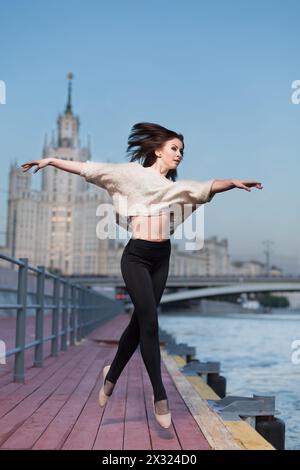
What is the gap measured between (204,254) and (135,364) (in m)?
177

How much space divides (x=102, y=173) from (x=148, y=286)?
25.0 inches

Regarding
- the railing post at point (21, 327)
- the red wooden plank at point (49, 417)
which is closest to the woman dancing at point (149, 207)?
the red wooden plank at point (49, 417)

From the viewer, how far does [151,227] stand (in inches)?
125

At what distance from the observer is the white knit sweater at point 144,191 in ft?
10.4

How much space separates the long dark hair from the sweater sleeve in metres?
0.18

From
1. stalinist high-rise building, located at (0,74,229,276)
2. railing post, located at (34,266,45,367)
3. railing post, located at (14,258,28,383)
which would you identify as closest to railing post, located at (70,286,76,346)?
railing post, located at (34,266,45,367)

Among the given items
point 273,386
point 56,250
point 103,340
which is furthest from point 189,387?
point 56,250

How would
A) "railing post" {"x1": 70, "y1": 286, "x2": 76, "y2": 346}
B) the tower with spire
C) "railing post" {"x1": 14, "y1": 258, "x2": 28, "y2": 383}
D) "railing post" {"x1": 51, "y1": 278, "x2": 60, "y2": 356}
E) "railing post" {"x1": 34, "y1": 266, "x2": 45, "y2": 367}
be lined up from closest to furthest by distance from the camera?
"railing post" {"x1": 14, "y1": 258, "x2": 28, "y2": 383} < "railing post" {"x1": 34, "y1": 266, "x2": 45, "y2": 367} < "railing post" {"x1": 51, "y1": 278, "x2": 60, "y2": 356} < "railing post" {"x1": 70, "y1": 286, "x2": 76, "y2": 346} < the tower with spire

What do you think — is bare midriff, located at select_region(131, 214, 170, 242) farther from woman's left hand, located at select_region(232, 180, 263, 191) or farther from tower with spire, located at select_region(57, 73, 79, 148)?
tower with spire, located at select_region(57, 73, 79, 148)

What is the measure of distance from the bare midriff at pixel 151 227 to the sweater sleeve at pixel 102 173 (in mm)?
242

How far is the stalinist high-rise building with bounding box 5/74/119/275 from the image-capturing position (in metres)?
146

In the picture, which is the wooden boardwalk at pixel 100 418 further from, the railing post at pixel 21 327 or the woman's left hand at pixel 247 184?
the woman's left hand at pixel 247 184

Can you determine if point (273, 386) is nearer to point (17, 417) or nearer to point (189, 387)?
point (189, 387)
